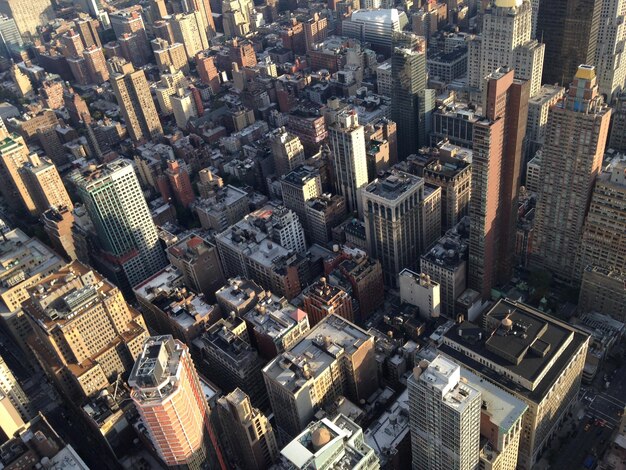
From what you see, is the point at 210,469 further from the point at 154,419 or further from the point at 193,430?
the point at 154,419

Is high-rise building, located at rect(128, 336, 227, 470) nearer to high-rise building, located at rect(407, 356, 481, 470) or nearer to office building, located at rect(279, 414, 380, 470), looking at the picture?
office building, located at rect(279, 414, 380, 470)

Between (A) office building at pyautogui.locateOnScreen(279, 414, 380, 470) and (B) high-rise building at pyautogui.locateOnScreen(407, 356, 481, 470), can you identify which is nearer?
(A) office building at pyautogui.locateOnScreen(279, 414, 380, 470)

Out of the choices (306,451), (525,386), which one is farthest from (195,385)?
(525,386)

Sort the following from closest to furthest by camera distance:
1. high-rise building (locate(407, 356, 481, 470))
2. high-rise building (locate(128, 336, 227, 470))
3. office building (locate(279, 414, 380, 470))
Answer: office building (locate(279, 414, 380, 470)), high-rise building (locate(407, 356, 481, 470)), high-rise building (locate(128, 336, 227, 470))

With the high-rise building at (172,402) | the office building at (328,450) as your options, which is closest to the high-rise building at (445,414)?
the office building at (328,450)

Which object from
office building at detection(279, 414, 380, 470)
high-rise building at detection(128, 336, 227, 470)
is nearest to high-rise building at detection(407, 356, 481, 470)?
office building at detection(279, 414, 380, 470)

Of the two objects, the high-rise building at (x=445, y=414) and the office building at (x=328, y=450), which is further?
the high-rise building at (x=445, y=414)

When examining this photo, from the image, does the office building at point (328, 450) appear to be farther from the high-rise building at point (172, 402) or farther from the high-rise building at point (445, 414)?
the high-rise building at point (172, 402)
